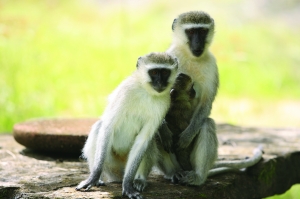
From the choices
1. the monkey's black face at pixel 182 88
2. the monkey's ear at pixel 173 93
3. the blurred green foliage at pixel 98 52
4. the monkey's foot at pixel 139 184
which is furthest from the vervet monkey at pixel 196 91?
the blurred green foliage at pixel 98 52

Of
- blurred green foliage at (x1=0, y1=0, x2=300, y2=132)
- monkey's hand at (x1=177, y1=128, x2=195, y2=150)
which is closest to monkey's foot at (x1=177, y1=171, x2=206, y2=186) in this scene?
monkey's hand at (x1=177, y1=128, x2=195, y2=150)

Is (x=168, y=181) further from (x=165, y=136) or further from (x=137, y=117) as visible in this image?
(x=137, y=117)

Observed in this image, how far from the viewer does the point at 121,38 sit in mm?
13258

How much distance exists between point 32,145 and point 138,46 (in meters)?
6.26

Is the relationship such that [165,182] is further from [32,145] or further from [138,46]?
[138,46]

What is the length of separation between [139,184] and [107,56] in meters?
7.47

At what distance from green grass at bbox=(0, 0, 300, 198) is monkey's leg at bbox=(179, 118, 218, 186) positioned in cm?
464

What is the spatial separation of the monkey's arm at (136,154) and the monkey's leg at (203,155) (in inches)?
30.5

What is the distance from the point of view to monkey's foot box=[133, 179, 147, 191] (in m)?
5.36

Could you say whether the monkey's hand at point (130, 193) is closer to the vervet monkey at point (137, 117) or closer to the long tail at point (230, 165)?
the vervet monkey at point (137, 117)

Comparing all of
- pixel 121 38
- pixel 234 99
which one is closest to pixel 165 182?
pixel 234 99

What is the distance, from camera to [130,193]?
5.10 metres

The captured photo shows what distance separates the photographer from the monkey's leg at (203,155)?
5785 millimetres

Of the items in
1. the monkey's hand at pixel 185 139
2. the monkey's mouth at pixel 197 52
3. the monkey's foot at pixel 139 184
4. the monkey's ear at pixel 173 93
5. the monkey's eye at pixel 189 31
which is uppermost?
the monkey's eye at pixel 189 31
